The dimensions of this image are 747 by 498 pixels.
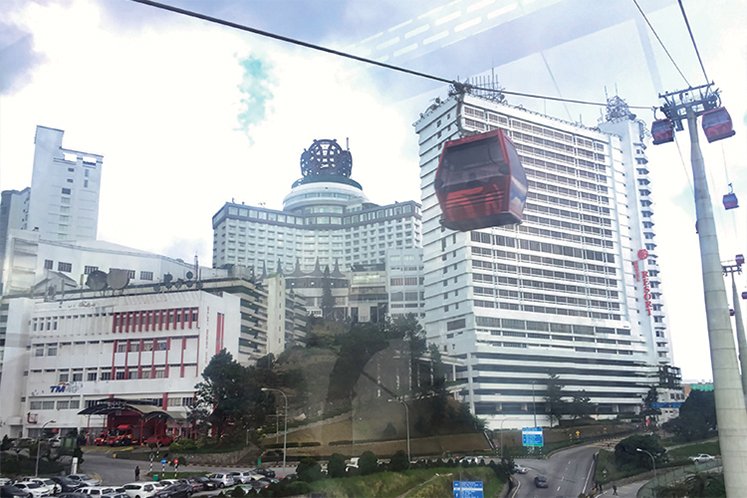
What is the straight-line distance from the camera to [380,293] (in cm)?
2770

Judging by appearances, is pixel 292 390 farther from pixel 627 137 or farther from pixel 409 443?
pixel 627 137

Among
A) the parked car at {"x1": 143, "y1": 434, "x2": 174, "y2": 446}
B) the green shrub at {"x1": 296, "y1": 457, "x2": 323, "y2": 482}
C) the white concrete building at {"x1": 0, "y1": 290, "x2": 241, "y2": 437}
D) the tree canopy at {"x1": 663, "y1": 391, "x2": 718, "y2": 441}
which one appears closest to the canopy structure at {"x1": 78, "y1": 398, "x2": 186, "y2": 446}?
the parked car at {"x1": 143, "y1": 434, "x2": 174, "y2": 446}

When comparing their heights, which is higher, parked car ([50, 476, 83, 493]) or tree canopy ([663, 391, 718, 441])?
tree canopy ([663, 391, 718, 441])

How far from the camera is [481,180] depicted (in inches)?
460

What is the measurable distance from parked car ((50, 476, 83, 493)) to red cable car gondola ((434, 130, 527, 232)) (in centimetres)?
1034

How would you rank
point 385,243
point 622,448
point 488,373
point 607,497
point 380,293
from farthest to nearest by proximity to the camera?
1. point 385,243
2. point 380,293
3. point 488,373
4. point 622,448
5. point 607,497

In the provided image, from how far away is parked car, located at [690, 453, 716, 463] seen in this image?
17994mm

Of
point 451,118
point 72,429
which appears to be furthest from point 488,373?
point 72,429

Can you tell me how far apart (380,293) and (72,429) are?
43.8ft

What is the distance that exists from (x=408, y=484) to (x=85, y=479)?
836cm

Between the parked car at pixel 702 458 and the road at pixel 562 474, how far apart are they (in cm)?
284

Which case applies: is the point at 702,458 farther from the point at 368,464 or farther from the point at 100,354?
the point at 100,354

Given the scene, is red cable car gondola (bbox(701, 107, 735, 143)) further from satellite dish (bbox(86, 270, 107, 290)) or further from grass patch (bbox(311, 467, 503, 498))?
satellite dish (bbox(86, 270, 107, 290))

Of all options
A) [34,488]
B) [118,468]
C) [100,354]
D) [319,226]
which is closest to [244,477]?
[118,468]
